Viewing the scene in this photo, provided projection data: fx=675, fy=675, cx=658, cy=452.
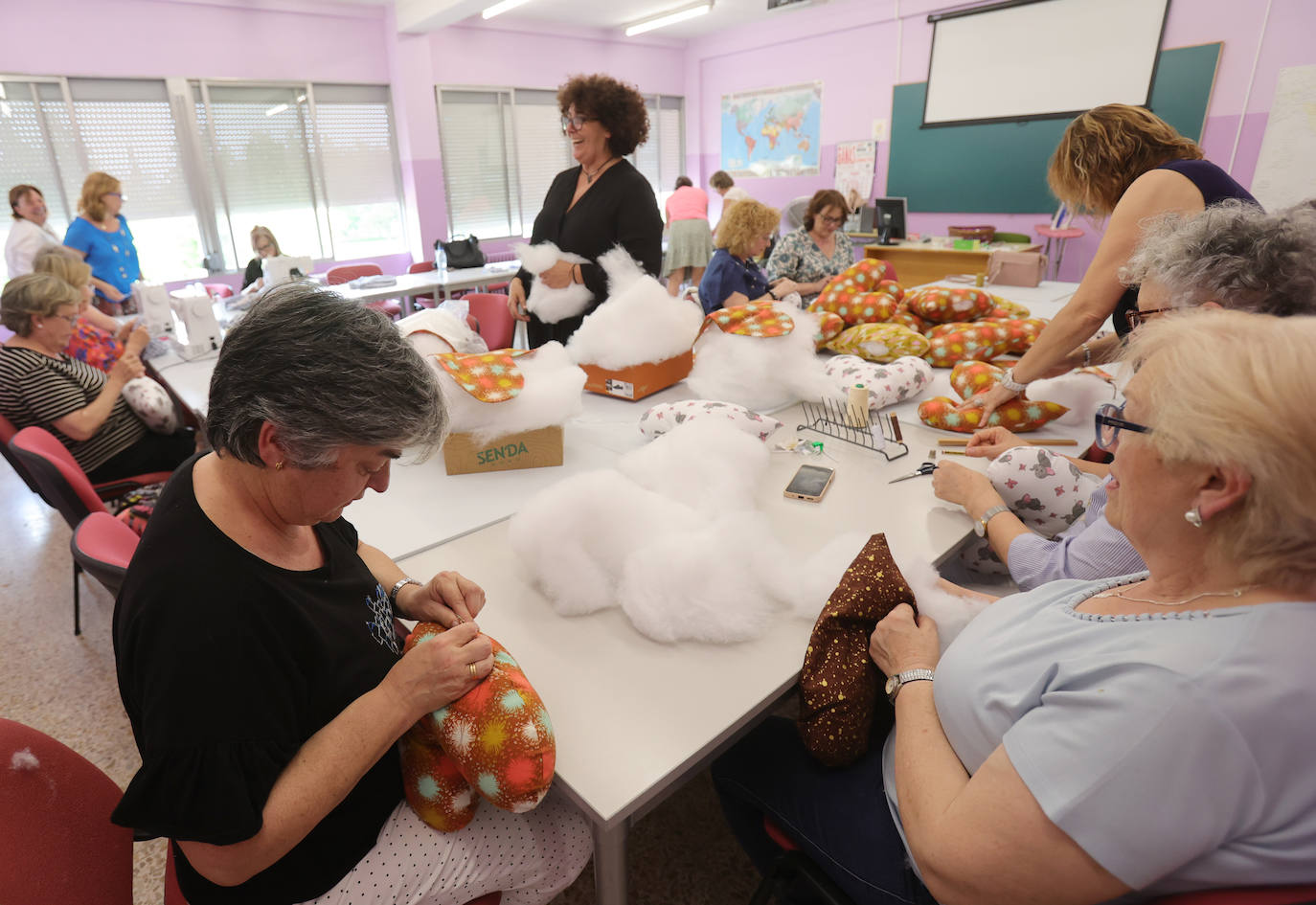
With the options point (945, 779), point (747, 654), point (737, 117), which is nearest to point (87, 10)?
point (737, 117)

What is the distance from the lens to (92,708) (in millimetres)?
2158

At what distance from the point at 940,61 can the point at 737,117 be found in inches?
114

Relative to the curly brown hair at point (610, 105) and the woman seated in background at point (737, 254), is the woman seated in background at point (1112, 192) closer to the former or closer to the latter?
the curly brown hair at point (610, 105)

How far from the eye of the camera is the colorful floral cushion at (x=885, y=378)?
7.11ft

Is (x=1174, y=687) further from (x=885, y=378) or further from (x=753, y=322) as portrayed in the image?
(x=753, y=322)

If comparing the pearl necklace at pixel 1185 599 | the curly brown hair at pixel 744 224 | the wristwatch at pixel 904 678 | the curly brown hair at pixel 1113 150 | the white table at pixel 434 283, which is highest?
the curly brown hair at pixel 1113 150

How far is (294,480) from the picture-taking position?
851 mm

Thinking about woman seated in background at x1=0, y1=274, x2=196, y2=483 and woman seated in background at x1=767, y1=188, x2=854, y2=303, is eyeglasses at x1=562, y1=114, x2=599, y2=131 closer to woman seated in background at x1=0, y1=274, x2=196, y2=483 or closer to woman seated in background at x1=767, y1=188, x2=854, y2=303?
woman seated in background at x1=0, y1=274, x2=196, y2=483

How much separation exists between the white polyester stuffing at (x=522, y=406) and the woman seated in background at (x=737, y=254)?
1989 mm

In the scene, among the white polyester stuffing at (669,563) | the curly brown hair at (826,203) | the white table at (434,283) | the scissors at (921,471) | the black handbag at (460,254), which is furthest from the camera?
the black handbag at (460,254)

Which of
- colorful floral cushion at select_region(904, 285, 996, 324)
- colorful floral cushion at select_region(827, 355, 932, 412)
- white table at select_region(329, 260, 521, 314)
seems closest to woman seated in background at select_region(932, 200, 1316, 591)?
colorful floral cushion at select_region(827, 355, 932, 412)

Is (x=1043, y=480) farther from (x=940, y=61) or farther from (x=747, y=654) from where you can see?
(x=940, y=61)

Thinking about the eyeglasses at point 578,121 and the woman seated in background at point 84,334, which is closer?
the eyeglasses at point 578,121

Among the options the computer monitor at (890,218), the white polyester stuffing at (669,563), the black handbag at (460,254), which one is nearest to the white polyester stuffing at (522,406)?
the white polyester stuffing at (669,563)
